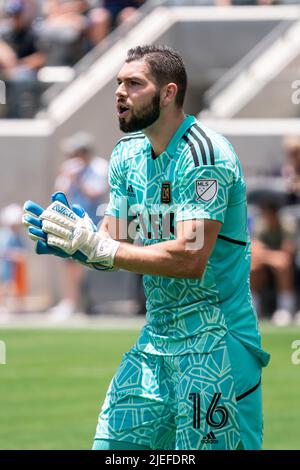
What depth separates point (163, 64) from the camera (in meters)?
5.30

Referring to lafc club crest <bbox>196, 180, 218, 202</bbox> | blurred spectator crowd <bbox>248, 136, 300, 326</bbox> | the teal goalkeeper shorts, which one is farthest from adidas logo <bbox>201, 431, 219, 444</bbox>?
blurred spectator crowd <bbox>248, 136, 300, 326</bbox>

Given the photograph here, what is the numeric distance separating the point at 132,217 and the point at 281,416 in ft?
14.0

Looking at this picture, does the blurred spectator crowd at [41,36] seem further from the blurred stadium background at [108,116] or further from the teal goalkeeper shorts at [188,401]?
the teal goalkeeper shorts at [188,401]

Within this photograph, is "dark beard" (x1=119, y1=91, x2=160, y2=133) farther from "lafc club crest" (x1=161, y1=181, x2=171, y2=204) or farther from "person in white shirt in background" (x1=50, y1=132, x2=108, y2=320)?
"person in white shirt in background" (x1=50, y1=132, x2=108, y2=320)

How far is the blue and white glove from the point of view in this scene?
505 cm

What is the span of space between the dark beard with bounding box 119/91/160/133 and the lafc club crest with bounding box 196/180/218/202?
0.35 metres

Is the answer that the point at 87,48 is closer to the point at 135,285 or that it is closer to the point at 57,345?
the point at 135,285

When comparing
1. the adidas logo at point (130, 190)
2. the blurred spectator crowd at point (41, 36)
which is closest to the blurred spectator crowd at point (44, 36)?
the blurred spectator crowd at point (41, 36)

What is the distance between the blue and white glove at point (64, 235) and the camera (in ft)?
16.6

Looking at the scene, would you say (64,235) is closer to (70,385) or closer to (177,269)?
(177,269)

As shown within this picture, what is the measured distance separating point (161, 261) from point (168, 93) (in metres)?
0.72

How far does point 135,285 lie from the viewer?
1587cm

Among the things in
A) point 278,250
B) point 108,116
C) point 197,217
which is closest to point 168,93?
point 197,217

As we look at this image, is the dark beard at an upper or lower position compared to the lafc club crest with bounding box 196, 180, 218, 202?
upper
